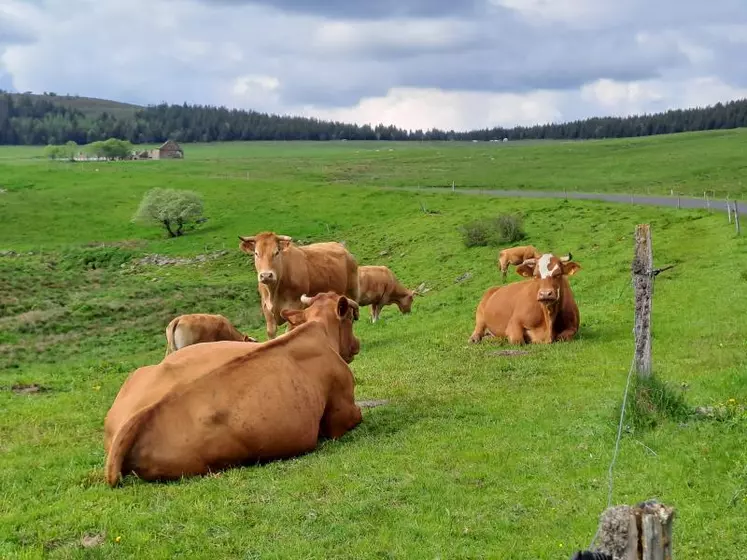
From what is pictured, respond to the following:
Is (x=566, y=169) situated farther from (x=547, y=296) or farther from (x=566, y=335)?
(x=547, y=296)

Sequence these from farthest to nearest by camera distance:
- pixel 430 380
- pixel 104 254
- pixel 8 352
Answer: pixel 104 254 < pixel 8 352 < pixel 430 380

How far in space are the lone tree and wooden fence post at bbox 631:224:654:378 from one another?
55.9 meters

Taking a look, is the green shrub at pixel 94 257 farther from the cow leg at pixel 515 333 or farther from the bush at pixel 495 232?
the cow leg at pixel 515 333

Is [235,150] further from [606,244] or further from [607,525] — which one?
[607,525]

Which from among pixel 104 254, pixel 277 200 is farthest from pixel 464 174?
pixel 104 254

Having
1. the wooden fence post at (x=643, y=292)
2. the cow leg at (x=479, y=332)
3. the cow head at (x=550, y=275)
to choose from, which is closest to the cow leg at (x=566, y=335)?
the cow head at (x=550, y=275)

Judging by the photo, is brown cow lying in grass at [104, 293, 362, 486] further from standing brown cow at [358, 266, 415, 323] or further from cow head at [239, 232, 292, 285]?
standing brown cow at [358, 266, 415, 323]

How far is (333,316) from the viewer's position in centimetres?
1184

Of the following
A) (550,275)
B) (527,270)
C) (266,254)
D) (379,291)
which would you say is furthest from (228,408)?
(379,291)

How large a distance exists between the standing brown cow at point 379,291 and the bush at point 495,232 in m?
12.5

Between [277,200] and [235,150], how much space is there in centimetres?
12374

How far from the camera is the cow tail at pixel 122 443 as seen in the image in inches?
334

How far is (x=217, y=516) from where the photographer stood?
24.0ft

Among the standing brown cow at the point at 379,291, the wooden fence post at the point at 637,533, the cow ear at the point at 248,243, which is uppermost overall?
the wooden fence post at the point at 637,533
